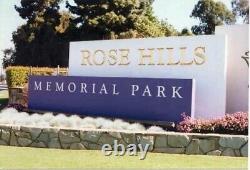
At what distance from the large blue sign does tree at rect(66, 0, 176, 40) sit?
35.6 feet

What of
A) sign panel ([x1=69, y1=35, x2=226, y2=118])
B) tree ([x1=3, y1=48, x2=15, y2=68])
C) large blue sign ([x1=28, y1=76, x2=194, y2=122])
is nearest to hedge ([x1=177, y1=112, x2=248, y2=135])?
large blue sign ([x1=28, y1=76, x2=194, y2=122])

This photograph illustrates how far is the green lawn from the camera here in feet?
19.6

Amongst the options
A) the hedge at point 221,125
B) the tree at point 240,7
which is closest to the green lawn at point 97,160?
the hedge at point 221,125

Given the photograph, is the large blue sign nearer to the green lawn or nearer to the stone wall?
the stone wall

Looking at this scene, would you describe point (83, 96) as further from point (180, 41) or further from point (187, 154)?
point (187, 154)

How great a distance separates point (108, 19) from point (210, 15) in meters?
8.77

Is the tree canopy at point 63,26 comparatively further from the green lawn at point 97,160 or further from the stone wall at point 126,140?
the green lawn at point 97,160

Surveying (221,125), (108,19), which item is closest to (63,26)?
(108,19)

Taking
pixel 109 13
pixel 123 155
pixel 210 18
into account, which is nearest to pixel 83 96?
pixel 123 155

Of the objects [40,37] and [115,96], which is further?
[40,37]

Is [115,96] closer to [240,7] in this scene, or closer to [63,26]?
[63,26]

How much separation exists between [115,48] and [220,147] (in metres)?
3.78

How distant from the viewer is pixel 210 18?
27703 millimetres

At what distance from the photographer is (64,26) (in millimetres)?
21844
